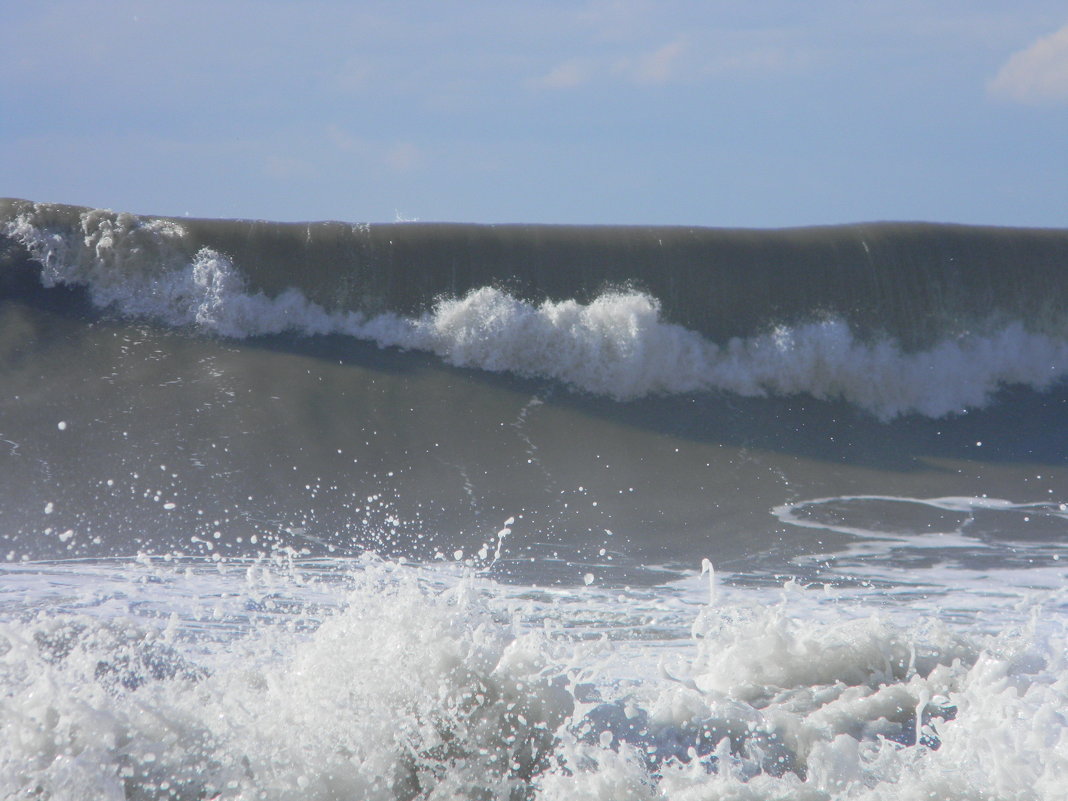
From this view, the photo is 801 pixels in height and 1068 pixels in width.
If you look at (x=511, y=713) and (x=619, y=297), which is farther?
(x=619, y=297)

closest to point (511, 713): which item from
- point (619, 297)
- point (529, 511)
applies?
point (529, 511)

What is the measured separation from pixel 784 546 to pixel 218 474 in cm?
397

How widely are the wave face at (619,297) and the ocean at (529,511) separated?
38 mm

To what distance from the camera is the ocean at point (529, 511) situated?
301cm

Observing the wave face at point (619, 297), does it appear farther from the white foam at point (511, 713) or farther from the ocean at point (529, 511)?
the white foam at point (511, 713)

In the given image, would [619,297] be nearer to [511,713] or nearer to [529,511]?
[529,511]

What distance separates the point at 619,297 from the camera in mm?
10703

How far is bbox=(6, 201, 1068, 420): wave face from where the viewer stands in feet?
33.6

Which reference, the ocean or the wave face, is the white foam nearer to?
the ocean

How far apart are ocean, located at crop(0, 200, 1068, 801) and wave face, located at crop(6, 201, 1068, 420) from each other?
0.04 m

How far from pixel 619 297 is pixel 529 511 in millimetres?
4177

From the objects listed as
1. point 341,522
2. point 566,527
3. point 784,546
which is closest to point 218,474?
point 341,522

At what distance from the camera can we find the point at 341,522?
673 cm

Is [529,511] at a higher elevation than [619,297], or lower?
lower
